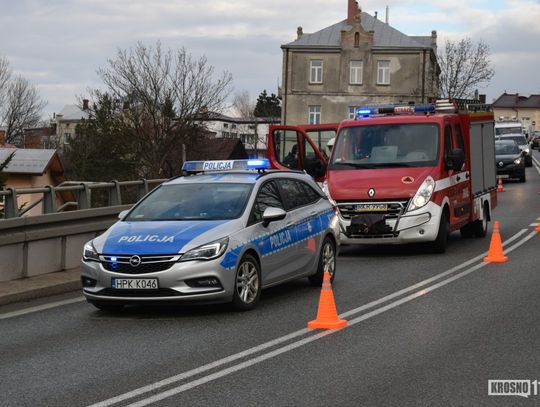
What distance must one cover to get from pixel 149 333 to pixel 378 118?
9.43 metres

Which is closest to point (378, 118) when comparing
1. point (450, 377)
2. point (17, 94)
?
point (450, 377)

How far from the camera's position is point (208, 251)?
408 inches

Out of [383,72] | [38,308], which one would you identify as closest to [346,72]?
[383,72]

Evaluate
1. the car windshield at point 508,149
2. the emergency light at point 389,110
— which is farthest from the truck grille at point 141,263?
the car windshield at point 508,149

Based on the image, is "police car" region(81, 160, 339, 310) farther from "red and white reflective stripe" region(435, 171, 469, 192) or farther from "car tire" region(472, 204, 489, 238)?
"car tire" region(472, 204, 489, 238)

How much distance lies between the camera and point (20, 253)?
520 inches

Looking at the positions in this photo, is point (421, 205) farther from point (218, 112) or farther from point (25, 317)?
point (218, 112)

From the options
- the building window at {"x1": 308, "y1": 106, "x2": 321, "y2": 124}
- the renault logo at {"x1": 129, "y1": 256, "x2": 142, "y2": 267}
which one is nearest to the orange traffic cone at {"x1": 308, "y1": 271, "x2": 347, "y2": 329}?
the renault logo at {"x1": 129, "y1": 256, "x2": 142, "y2": 267}

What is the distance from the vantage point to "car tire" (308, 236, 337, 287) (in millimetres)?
13070

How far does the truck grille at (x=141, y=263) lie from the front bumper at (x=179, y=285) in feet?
0.13

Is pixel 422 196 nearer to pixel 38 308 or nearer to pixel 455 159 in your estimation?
pixel 455 159

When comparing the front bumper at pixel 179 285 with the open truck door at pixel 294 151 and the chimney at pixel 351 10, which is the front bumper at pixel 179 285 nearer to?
the open truck door at pixel 294 151

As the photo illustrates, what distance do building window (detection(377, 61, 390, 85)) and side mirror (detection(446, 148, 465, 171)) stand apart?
213 ft

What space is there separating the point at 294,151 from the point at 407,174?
4384 mm
